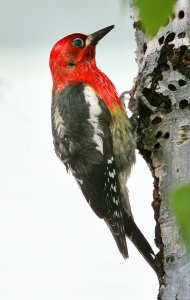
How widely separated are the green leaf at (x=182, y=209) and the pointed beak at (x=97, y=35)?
124 inches

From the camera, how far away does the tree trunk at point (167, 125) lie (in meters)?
1.94

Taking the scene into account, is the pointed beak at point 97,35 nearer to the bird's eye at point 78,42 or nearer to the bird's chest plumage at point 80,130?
the bird's eye at point 78,42

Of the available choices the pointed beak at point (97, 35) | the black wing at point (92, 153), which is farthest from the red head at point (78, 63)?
the black wing at point (92, 153)

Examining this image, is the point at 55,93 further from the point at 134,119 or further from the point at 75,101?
the point at 134,119

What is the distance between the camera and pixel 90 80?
3426mm

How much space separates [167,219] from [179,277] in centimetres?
27

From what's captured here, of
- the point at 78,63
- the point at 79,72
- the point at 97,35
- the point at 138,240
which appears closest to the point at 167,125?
the point at 138,240

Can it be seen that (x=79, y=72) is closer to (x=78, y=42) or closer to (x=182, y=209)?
(x=78, y=42)

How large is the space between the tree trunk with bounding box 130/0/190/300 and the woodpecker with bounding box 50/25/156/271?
1.31 feet

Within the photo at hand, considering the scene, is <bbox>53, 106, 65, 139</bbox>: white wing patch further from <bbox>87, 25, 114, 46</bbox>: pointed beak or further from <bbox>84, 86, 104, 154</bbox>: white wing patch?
<bbox>87, 25, 114, 46</bbox>: pointed beak

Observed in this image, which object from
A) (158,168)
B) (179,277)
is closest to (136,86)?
(158,168)

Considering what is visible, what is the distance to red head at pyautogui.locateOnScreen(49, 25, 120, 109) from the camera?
3.46 meters

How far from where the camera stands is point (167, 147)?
7.07 feet

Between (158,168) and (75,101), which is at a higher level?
(75,101)
